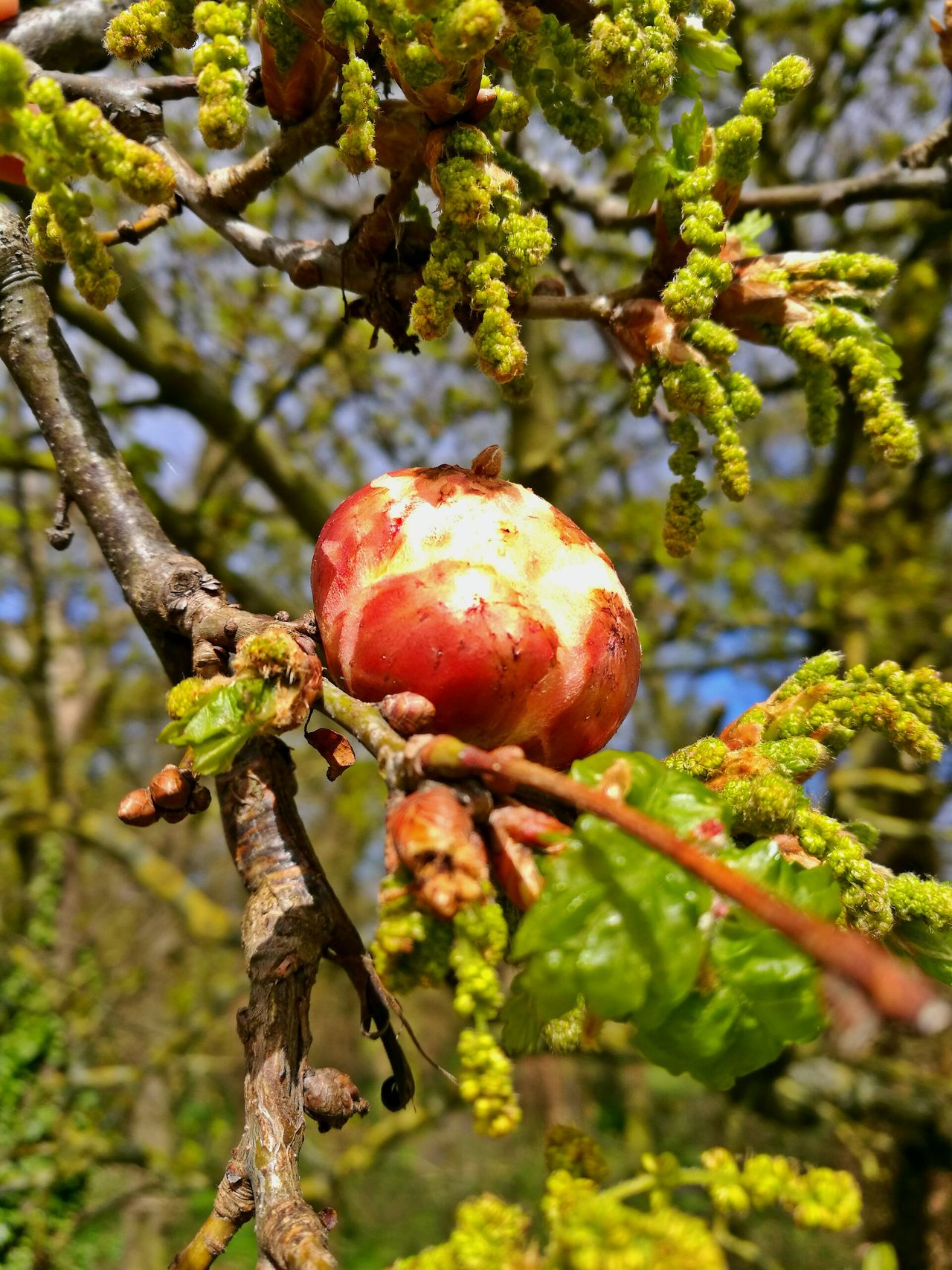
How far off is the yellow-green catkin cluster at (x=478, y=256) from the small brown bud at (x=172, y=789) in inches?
24.8

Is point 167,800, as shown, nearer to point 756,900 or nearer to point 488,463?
point 488,463

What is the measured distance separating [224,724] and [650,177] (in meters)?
1.02

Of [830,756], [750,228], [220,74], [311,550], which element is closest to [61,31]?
[220,74]

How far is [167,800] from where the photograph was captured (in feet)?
3.98

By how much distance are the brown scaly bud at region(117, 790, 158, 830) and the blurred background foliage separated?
2.07 m

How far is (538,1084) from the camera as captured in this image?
13.5 m

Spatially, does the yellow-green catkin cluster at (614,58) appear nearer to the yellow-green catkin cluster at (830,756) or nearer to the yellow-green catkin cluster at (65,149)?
the yellow-green catkin cluster at (65,149)

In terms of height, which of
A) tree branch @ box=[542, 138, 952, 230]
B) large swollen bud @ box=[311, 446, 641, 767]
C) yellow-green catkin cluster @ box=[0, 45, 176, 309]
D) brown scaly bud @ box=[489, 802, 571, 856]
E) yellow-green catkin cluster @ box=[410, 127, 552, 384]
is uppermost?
tree branch @ box=[542, 138, 952, 230]

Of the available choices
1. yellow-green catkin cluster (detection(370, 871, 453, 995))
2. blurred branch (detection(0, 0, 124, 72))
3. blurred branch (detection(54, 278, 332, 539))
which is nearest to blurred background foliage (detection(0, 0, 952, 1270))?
blurred branch (detection(54, 278, 332, 539))

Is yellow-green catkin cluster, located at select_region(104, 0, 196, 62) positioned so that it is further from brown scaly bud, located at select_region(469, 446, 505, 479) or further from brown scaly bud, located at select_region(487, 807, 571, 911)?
brown scaly bud, located at select_region(487, 807, 571, 911)

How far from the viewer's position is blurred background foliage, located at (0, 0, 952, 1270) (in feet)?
12.9

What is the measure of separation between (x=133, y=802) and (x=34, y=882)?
5148 mm

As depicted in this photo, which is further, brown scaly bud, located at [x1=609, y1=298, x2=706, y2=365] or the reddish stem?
brown scaly bud, located at [x1=609, y1=298, x2=706, y2=365]

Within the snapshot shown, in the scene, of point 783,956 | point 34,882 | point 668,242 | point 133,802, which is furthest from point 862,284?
point 34,882
